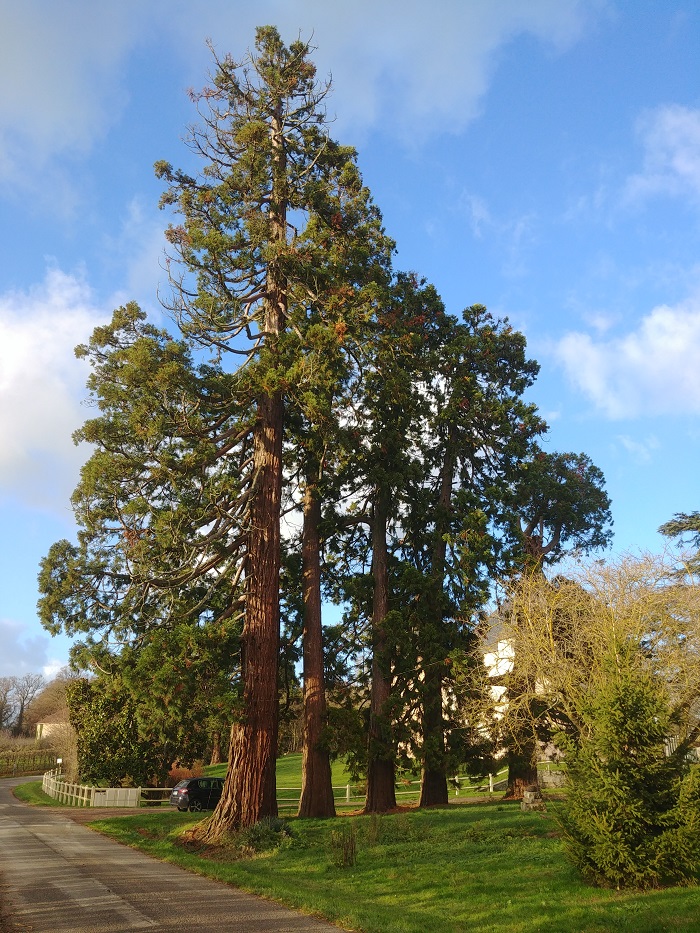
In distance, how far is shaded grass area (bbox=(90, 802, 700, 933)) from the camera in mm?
8586

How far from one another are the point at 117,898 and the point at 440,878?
4837mm

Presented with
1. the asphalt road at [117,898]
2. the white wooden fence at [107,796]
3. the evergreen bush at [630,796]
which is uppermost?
the evergreen bush at [630,796]

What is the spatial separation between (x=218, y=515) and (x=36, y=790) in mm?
29550

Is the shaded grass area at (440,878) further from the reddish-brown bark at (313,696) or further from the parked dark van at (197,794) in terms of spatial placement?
the parked dark van at (197,794)

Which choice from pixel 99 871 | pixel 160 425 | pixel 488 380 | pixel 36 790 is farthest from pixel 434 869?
pixel 36 790

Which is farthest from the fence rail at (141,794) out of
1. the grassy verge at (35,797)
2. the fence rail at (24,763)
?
the fence rail at (24,763)

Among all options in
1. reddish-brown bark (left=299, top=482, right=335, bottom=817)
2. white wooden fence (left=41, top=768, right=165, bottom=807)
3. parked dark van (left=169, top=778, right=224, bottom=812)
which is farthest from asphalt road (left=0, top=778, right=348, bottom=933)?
white wooden fence (left=41, top=768, right=165, bottom=807)

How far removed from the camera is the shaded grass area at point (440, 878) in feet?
28.2

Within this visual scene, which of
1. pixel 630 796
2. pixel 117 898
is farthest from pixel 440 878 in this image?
pixel 117 898

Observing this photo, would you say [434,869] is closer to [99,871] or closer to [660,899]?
[660,899]

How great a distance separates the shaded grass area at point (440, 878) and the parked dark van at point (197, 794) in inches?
337

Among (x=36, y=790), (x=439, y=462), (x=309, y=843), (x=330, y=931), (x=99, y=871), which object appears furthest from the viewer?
(x=36, y=790)

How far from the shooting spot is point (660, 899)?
352 inches

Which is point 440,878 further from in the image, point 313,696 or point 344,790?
point 344,790
